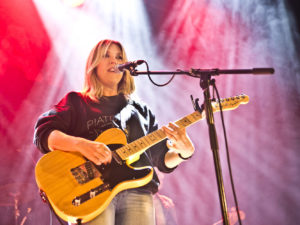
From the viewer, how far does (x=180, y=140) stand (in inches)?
88.5

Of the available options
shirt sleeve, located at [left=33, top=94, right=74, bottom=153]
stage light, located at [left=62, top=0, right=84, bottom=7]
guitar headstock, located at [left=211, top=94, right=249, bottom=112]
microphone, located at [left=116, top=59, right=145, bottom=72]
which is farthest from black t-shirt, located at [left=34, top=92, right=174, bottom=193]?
stage light, located at [left=62, top=0, right=84, bottom=7]

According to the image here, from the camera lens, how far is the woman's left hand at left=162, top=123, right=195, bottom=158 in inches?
88.5

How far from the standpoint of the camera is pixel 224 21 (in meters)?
5.29

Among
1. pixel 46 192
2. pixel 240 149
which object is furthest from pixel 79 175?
pixel 240 149

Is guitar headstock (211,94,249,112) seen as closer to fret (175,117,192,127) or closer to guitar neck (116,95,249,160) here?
guitar neck (116,95,249,160)

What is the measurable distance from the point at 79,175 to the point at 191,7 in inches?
173

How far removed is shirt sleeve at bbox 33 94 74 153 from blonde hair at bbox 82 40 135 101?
0.28 meters

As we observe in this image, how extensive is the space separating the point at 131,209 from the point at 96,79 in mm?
1244

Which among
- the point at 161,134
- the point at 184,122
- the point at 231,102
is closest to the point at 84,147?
the point at 161,134

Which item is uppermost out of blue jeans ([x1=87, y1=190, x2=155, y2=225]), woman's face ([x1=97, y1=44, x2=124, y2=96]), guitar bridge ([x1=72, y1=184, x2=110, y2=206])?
woman's face ([x1=97, y1=44, x2=124, y2=96])

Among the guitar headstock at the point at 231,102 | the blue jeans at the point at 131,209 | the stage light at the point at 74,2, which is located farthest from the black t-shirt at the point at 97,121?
the stage light at the point at 74,2

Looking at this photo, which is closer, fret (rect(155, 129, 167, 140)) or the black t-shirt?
the black t-shirt

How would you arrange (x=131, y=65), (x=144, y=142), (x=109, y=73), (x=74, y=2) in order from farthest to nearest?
(x=74, y=2) → (x=109, y=73) → (x=144, y=142) → (x=131, y=65)

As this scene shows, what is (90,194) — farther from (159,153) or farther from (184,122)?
(184,122)
